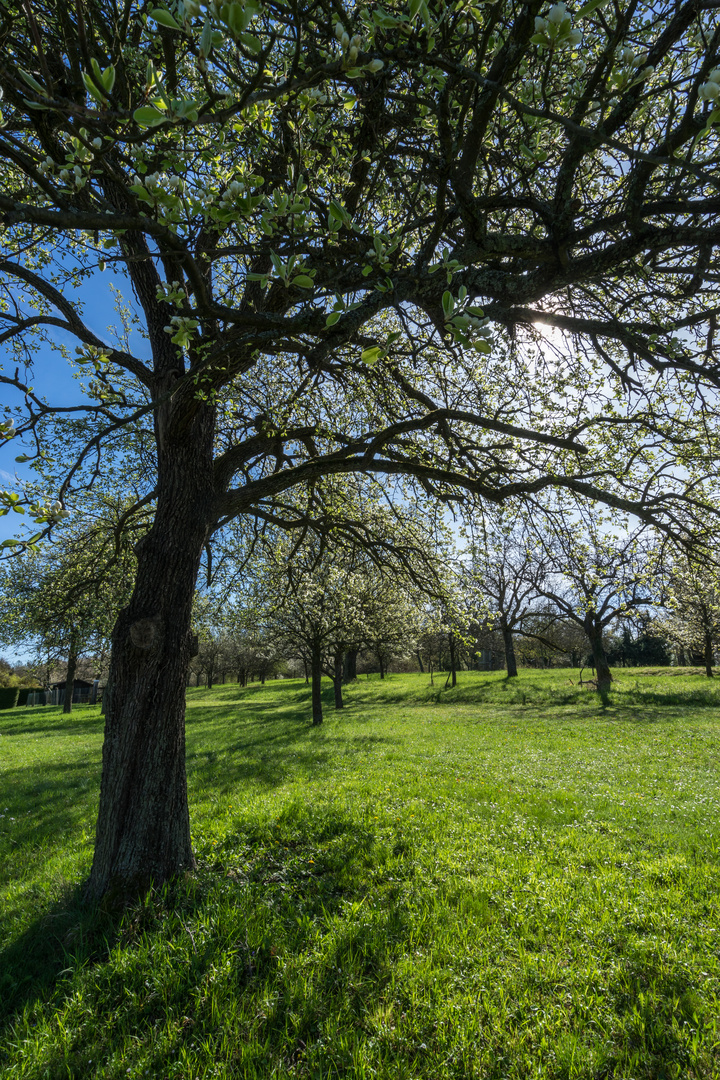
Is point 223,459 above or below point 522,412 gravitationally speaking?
below

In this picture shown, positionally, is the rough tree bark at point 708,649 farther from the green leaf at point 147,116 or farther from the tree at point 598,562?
the green leaf at point 147,116

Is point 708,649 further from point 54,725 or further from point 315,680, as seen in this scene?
point 54,725

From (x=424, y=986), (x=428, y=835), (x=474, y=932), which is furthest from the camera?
(x=428, y=835)

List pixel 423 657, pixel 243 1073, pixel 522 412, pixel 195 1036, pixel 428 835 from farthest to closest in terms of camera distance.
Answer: pixel 423 657, pixel 522 412, pixel 428 835, pixel 195 1036, pixel 243 1073

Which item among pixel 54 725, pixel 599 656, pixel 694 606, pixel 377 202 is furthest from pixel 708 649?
pixel 54 725

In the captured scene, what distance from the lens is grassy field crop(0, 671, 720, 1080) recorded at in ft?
9.86

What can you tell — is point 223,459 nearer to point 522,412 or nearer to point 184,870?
point 522,412

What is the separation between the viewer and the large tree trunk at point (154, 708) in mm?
4648

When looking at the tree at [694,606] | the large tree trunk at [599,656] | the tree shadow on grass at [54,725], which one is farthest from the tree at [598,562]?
the tree shadow on grass at [54,725]

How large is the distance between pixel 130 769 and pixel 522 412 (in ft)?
20.7

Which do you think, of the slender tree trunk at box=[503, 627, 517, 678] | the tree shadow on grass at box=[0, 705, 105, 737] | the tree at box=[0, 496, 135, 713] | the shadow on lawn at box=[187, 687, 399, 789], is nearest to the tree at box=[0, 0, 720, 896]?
the tree at box=[0, 496, 135, 713]

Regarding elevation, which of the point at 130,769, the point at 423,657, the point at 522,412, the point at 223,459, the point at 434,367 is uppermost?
the point at 434,367

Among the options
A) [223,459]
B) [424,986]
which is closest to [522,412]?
[223,459]

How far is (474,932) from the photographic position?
4.09 metres
